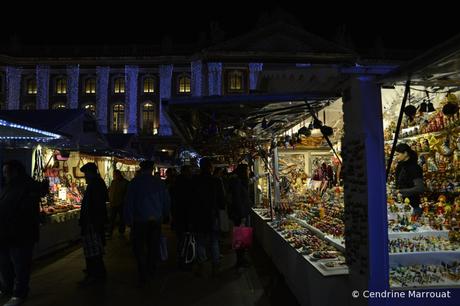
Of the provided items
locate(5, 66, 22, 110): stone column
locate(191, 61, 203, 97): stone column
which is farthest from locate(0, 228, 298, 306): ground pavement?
locate(5, 66, 22, 110): stone column

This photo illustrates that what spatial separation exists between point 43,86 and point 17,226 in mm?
38308

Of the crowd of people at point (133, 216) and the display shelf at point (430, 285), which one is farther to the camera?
the crowd of people at point (133, 216)

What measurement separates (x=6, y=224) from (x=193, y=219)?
2.84 m

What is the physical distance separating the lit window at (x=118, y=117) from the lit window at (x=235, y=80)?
11.4m

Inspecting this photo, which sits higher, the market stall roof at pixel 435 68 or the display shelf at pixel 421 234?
the market stall roof at pixel 435 68

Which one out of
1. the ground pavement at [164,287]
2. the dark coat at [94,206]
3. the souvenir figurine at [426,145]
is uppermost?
the souvenir figurine at [426,145]

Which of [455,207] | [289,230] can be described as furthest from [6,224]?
[455,207]

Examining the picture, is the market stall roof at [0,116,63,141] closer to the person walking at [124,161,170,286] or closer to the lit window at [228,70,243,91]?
the person walking at [124,161,170,286]

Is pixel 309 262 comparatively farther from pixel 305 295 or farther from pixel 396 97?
pixel 396 97

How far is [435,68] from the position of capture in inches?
124

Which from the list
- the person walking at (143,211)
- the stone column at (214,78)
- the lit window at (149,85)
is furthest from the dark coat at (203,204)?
the lit window at (149,85)

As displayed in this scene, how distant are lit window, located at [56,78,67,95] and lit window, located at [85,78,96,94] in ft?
7.07

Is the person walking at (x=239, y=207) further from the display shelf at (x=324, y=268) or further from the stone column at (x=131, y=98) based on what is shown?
the stone column at (x=131, y=98)

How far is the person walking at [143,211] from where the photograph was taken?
244 inches
